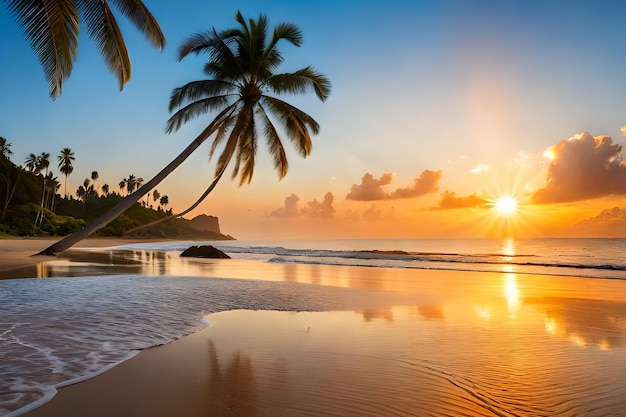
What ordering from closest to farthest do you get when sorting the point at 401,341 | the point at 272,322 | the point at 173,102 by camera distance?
the point at 401,341 < the point at 272,322 < the point at 173,102

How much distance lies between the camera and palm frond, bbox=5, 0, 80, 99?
8930 mm

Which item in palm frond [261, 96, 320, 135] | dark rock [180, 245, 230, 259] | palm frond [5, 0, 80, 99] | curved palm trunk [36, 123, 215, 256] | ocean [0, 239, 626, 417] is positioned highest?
palm frond [261, 96, 320, 135]

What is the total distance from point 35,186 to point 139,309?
8248cm

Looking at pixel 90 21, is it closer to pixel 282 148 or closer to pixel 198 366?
pixel 282 148

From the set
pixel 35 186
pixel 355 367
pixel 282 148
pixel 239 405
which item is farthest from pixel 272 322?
pixel 35 186

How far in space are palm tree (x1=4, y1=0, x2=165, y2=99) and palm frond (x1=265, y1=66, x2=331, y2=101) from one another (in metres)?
7.10

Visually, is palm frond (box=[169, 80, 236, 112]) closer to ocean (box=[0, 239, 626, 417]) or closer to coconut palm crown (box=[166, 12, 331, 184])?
coconut palm crown (box=[166, 12, 331, 184])

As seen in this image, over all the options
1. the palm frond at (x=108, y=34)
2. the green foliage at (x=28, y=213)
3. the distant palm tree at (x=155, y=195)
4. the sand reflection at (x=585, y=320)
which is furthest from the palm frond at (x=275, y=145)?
the distant palm tree at (x=155, y=195)

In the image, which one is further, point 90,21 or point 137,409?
point 90,21

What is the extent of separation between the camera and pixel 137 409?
2.80 m

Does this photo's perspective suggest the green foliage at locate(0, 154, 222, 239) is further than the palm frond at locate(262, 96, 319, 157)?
Yes

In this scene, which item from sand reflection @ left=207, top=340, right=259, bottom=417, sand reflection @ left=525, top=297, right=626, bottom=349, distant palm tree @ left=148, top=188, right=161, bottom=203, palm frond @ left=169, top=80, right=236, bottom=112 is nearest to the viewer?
sand reflection @ left=207, top=340, right=259, bottom=417

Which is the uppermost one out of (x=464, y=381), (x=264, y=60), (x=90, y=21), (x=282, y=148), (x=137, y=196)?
(x=264, y=60)

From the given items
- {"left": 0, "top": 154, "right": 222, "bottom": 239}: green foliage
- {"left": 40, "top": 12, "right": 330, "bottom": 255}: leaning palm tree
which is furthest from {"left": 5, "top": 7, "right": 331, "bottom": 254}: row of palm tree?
{"left": 0, "top": 154, "right": 222, "bottom": 239}: green foliage
